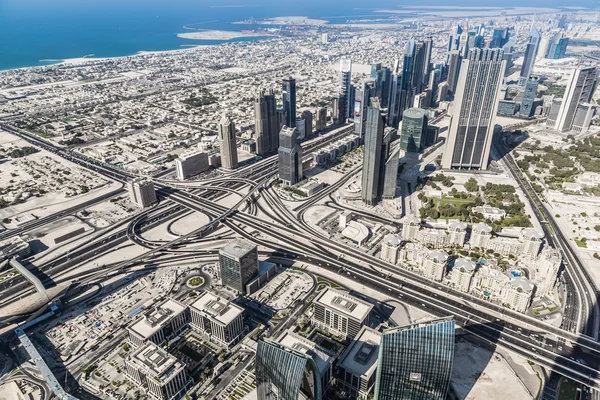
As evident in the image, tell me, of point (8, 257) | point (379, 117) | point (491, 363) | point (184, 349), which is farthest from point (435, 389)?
point (8, 257)

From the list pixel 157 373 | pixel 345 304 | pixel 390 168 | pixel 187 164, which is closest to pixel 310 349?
pixel 345 304

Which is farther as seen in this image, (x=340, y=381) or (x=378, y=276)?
(x=378, y=276)

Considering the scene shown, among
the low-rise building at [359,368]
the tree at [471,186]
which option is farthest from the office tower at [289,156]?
the low-rise building at [359,368]

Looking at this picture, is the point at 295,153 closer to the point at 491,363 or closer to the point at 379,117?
the point at 379,117

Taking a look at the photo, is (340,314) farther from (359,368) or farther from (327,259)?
(327,259)

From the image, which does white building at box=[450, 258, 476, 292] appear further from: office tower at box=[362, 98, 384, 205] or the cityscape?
office tower at box=[362, 98, 384, 205]

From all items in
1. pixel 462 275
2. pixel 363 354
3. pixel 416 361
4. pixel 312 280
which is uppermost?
pixel 416 361
